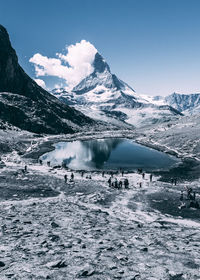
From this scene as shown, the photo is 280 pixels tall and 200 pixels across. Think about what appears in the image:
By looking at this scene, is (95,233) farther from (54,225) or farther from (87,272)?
(87,272)

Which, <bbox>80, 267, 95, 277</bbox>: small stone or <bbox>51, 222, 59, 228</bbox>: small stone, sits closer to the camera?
<bbox>80, 267, 95, 277</bbox>: small stone

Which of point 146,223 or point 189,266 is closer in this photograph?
point 189,266

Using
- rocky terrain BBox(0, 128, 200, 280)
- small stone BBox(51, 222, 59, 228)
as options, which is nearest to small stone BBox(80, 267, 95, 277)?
rocky terrain BBox(0, 128, 200, 280)

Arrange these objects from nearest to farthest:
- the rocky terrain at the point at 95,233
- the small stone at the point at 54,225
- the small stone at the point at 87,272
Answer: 1. the small stone at the point at 87,272
2. the rocky terrain at the point at 95,233
3. the small stone at the point at 54,225

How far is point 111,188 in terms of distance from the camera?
→ 51219 mm

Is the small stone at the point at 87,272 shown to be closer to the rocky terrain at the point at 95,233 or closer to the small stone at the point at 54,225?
the rocky terrain at the point at 95,233

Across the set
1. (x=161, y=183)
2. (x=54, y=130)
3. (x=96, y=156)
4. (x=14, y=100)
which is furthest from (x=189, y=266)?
(x=14, y=100)

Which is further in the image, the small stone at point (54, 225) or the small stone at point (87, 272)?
the small stone at point (54, 225)

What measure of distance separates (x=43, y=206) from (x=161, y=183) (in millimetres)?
30605

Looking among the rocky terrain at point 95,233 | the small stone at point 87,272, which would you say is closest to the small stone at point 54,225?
the rocky terrain at point 95,233

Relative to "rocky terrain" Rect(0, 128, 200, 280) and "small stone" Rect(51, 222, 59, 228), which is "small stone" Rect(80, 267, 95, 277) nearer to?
"rocky terrain" Rect(0, 128, 200, 280)

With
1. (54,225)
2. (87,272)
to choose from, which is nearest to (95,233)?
(54,225)

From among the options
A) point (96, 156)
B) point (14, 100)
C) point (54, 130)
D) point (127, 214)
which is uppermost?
point (14, 100)

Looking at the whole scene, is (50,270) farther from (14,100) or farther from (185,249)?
(14,100)
